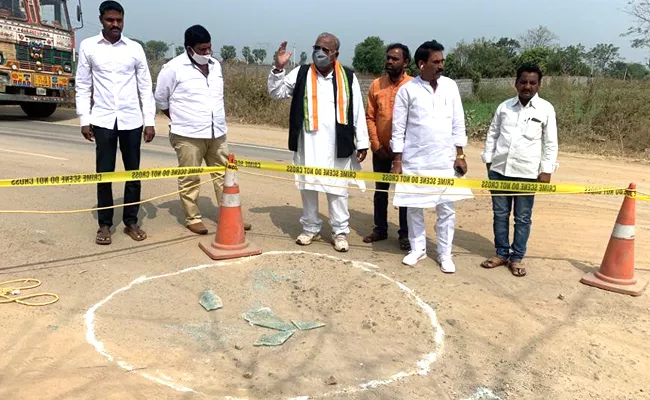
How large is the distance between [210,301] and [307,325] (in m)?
0.82

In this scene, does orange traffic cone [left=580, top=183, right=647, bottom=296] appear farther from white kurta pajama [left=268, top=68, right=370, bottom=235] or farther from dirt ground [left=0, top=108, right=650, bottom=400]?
white kurta pajama [left=268, top=68, right=370, bottom=235]

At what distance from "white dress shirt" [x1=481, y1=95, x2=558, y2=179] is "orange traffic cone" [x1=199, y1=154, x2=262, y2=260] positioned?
98.5 inches

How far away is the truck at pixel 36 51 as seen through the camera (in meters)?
13.9

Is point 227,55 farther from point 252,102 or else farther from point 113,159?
point 113,159

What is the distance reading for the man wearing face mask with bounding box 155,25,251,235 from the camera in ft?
17.1

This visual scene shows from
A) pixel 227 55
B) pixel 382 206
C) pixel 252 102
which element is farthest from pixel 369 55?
pixel 382 206

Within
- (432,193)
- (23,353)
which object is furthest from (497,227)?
(23,353)

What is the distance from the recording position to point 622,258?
466 cm

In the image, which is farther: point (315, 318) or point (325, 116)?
point (325, 116)

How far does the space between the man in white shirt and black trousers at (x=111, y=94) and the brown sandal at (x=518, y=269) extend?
12.2ft

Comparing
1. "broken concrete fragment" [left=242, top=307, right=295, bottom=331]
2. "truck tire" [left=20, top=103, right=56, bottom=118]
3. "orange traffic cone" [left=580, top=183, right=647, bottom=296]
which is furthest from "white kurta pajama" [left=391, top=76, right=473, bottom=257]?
"truck tire" [left=20, top=103, right=56, bottom=118]

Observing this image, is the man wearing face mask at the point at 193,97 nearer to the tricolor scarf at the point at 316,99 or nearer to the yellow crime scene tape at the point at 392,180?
the yellow crime scene tape at the point at 392,180

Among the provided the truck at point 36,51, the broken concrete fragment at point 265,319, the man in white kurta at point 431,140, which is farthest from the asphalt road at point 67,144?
the broken concrete fragment at point 265,319

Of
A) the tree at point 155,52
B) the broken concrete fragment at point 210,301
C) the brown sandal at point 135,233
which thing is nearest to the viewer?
the broken concrete fragment at point 210,301
